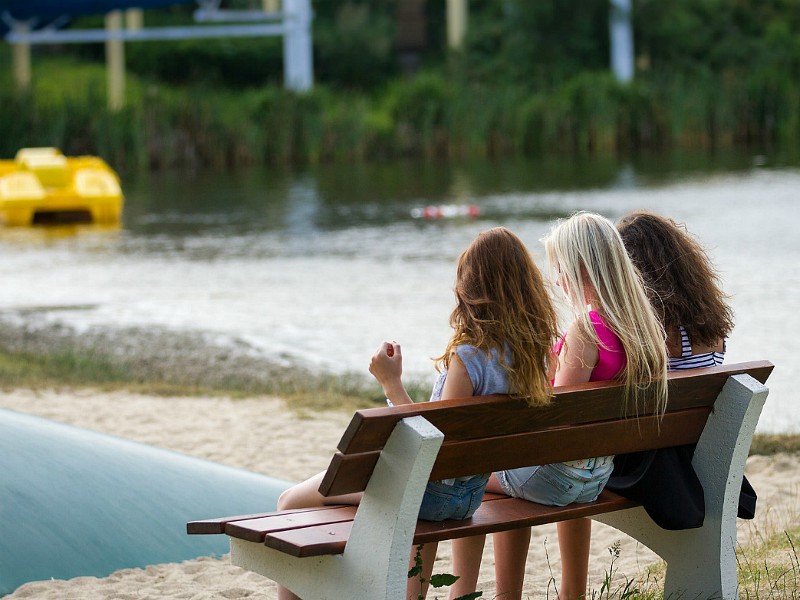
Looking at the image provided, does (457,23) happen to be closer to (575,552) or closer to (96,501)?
(96,501)

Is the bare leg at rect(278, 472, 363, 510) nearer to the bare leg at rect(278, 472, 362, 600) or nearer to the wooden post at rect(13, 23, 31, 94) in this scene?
the bare leg at rect(278, 472, 362, 600)

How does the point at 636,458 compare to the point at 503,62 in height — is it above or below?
below

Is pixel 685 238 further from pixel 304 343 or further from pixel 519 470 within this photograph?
pixel 304 343

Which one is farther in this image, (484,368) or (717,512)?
(717,512)

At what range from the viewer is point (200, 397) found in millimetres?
6836

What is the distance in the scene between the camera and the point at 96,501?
4227 millimetres

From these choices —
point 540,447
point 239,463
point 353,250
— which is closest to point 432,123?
point 353,250

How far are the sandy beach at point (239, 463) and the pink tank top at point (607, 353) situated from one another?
626mm

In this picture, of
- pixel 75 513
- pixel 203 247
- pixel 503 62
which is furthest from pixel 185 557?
pixel 503 62

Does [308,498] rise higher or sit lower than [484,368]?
lower

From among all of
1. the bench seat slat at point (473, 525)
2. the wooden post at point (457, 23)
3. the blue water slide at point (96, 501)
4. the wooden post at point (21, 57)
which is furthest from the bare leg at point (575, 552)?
the wooden post at point (457, 23)

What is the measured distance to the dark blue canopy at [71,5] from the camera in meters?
29.0

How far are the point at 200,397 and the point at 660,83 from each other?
22.3 m

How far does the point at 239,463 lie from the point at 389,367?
108 inches
